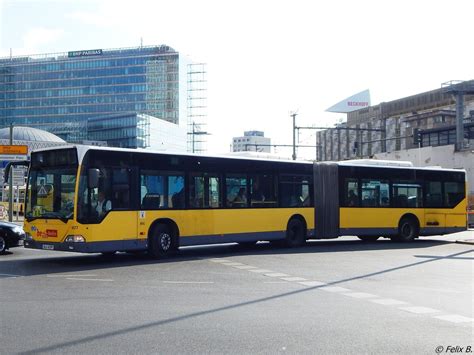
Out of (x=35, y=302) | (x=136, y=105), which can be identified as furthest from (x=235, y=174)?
(x=136, y=105)

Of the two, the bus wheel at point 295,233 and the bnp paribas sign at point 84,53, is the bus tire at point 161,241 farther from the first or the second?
the bnp paribas sign at point 84,53

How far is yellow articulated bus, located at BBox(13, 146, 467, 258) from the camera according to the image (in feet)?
46.5

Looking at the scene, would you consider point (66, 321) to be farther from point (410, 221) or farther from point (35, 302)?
point (410, 221)

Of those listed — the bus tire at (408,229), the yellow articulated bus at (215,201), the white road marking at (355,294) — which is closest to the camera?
the white road marking at (355,294)

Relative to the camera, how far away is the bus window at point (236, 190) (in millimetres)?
18047

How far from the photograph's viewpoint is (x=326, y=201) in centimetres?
2105

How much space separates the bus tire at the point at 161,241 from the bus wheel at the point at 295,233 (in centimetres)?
516

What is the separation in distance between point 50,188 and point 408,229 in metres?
15.0

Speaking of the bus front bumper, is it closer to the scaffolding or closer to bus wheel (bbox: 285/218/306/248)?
bus wheel (bbox: 285/218/306/248)

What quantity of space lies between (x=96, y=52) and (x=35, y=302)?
151961 mm

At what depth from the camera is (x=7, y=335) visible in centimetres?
693

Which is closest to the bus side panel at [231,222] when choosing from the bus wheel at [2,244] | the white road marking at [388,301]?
the bus wheel at [2,244]

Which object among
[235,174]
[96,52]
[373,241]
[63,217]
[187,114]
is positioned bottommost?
[373,241]

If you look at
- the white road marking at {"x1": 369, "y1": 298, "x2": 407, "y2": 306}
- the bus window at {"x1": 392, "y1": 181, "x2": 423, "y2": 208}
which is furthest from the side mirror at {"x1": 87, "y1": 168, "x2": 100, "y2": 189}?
the bus window at {"x1": 392, "y1": 181, "x2": 423, "y2": 208}
